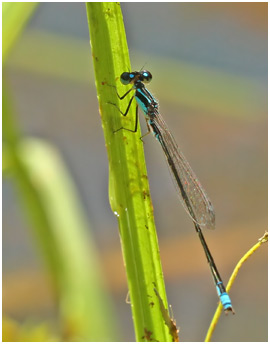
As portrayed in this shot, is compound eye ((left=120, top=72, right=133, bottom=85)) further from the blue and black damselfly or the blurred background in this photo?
the blurred background

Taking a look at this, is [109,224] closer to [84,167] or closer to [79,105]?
[84,167]

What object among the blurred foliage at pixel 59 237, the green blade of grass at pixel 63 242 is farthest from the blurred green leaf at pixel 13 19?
the green blade of grass at pixel 63 242

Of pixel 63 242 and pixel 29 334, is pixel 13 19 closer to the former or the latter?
pixel 63 242

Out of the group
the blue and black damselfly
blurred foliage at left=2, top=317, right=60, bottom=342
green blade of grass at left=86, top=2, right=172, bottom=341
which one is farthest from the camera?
the blue and black damselfly


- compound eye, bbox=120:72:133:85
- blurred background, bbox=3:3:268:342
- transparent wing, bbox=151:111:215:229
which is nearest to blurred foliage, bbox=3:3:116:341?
transparent wing, bbox=151:111:215:229

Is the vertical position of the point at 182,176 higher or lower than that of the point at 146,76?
lower

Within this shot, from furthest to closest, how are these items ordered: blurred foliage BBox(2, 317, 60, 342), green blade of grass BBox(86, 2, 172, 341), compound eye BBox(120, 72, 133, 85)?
blurred foliage BBox(2, 317, 60, 342)
compound eye BBox(120, 72, 133, 85)
green blade of grass BBox(86, 2, 172, 341)

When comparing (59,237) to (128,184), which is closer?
(128,184)

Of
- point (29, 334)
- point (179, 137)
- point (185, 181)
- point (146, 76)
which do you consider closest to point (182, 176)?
point (185, 181)
